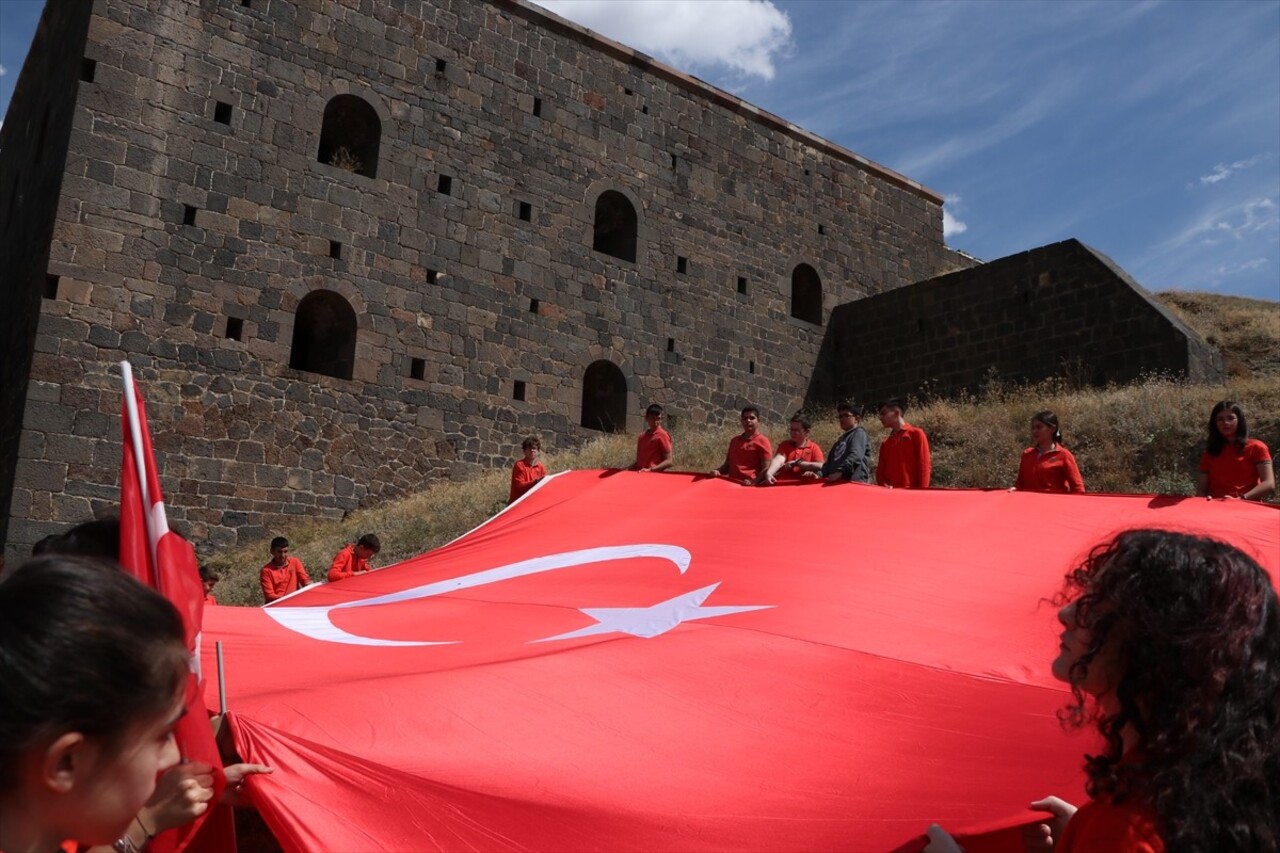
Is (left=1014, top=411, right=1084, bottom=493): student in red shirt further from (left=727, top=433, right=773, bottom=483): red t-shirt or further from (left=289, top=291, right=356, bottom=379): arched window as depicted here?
(left=289, top=291, right=356, bottom=379): arched window

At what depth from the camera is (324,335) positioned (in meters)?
14.3

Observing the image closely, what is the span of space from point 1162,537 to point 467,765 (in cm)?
186

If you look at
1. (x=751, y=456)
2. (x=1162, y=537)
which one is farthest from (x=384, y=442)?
(x=1162, y=537)

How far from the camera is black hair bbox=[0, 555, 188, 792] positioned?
1.13 metres

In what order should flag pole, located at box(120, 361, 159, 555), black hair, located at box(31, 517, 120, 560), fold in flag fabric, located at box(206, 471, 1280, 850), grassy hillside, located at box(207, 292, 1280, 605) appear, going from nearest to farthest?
flag pole, located at box(120, 361, 159, 555) < black hair, located at box(31, 517, 120, 560) < fold in flag fabric, located at box(206, 471, 1280, 850) < grassy hillside, located at box(207, 292, 1280, 605)

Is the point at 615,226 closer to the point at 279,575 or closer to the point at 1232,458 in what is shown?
the point at 279,575

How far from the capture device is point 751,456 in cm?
809

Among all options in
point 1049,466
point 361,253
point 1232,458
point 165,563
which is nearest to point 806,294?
point 361,253

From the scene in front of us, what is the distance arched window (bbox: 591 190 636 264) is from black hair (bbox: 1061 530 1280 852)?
1547 centimetres

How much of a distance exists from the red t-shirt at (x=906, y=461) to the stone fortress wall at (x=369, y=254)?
805 cm

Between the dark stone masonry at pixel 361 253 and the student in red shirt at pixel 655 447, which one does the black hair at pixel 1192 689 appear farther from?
the dark stone masonry at pixel 361 253

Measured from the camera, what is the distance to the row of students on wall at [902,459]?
596cm

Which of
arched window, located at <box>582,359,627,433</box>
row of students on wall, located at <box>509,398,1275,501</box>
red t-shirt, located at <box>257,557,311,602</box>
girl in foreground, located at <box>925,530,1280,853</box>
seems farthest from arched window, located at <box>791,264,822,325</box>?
girl in foreground, located at <box>925,530,1280,853</box>

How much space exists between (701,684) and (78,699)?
2516mm
